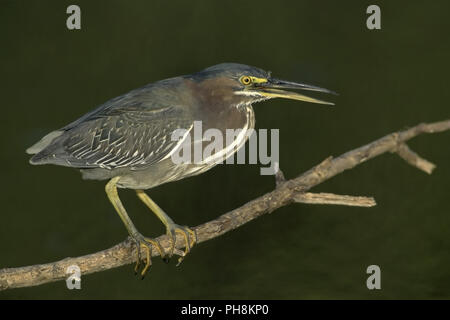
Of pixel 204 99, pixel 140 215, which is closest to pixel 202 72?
pixel 204 99

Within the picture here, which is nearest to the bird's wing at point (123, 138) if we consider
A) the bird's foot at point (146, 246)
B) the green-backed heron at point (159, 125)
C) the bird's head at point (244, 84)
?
the green-backed heron at point (159, 125)

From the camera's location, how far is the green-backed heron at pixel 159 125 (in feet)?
10.7

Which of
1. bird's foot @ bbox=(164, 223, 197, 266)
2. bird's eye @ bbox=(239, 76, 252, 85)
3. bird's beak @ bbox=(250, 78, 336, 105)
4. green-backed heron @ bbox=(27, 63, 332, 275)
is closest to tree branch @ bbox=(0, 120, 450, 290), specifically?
bird's foot @ bbox=(164, 223, 197, 266)

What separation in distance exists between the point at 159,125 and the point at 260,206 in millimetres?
639

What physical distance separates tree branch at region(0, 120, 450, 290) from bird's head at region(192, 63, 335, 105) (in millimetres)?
393

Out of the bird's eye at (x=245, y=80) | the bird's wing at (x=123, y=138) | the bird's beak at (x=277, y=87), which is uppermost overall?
the bird's eye at (x=245, y=80)

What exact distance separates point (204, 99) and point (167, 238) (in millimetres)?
719

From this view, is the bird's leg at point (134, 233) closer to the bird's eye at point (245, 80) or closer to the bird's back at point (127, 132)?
the bird's back at point (127, 132)

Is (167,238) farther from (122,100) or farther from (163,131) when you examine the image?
(122,100)

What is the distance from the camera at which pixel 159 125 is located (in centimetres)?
327

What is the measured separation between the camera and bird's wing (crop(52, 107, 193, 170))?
3250 mm

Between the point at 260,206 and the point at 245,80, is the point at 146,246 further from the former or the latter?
the point at 245,80

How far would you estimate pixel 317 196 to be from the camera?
324 cm

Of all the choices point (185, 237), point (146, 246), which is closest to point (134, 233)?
point (146, 246)
